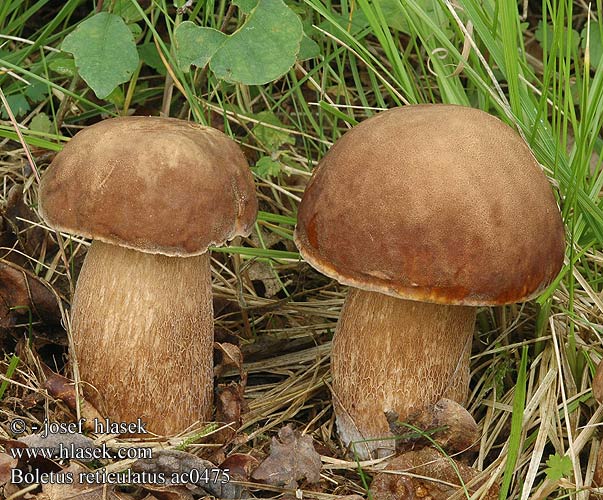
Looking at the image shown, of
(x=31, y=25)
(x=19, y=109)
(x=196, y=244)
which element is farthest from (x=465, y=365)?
(x=31, y=25)

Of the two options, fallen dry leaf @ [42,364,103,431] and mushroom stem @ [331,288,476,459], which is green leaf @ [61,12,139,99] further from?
mushroom stem @ [331,288,476,459]

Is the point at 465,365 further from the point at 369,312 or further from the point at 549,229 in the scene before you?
the point at 549,229

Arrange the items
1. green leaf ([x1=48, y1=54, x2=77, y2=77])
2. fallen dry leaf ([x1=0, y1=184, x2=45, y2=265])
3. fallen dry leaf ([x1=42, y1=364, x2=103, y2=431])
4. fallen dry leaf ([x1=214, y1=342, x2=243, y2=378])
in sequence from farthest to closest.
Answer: fallen dry leaf ([x1=0, y1=184, x2=45, y2=265]) → green leaf ([x1=48, y1=54, x2=77, y2=77]) → fallen dry leaf ([x1=214, y1=342, x2=243, y2=378]) → fallen dry leaf ([x1=42, y1=364, x2=103, y2=431])

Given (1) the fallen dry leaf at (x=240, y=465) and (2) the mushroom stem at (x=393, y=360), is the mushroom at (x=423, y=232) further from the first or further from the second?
(1) the fallen dry leaf at (x=240, y=465)

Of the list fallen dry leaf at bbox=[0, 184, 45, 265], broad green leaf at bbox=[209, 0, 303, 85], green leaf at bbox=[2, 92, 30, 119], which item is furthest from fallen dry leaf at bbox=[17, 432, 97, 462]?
green leaf at bbox=[2, 92, 30, 119]

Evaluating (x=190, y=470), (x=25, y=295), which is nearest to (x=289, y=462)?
(x=190, y=470)

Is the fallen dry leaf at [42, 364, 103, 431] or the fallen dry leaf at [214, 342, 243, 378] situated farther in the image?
the fallen dry leaf at [214, 342, 243, 378]
